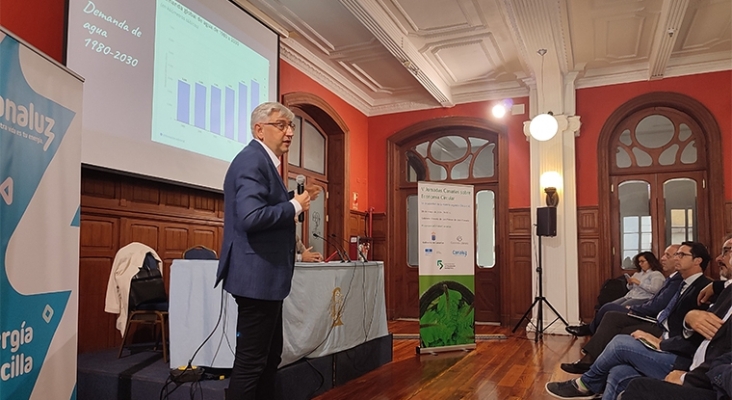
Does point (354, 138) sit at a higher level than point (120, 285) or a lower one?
higher

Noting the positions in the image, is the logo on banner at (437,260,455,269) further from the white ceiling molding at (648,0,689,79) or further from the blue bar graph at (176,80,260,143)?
the white ceiling molding at (648,0,689,79)

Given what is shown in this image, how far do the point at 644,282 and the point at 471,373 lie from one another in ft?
7.03

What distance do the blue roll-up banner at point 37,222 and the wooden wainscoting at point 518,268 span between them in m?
5.80

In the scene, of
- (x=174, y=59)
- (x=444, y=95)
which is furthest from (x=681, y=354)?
(x=444, y=95)

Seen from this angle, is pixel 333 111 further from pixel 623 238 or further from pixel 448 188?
pixel 623 238

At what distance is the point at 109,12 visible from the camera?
3602mm

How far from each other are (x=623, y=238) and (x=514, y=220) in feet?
4.29

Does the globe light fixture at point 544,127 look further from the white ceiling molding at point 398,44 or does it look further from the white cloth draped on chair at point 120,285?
the white cloth draped on chair at point 120,285

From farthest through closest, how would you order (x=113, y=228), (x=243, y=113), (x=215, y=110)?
(x=243, y=113), (x=215, y=110), (x=113, y=228)

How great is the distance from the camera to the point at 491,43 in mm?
5852

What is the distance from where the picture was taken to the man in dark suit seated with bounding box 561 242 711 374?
2762 mm

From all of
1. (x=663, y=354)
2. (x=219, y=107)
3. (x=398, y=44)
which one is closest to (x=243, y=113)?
(x=219, y=107)

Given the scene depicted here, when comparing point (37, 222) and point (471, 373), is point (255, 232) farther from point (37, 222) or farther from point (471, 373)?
point (471, 373)

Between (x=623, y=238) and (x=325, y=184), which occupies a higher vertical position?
(x=325, y=184)
